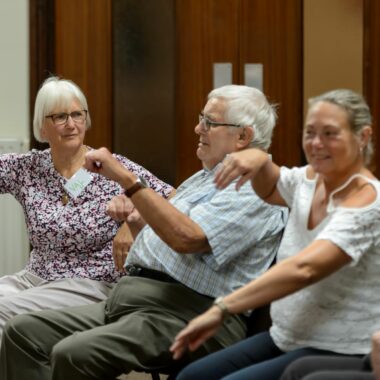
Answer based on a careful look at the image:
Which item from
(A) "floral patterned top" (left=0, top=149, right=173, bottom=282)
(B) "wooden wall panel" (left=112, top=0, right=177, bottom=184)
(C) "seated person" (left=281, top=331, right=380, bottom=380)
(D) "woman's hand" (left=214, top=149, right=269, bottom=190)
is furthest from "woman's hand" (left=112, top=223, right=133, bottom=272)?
(B) "wooden wall panel" (left=112, top=0, right=177, bottom=184)

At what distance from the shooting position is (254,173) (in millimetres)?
2301

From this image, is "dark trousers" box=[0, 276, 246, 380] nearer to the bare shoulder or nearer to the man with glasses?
the man with glasses

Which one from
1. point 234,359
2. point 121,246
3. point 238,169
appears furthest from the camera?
point 121,246

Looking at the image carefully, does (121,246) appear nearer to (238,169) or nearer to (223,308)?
(238,169)

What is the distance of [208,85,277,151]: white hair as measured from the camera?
2.79m

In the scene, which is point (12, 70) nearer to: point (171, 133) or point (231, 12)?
point (171, 133)

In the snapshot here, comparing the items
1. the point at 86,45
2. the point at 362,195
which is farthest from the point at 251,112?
the point at 86,45

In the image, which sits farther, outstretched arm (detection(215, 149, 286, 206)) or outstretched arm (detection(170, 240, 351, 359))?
outstretched arm (detection(215, 149, 286, 206))

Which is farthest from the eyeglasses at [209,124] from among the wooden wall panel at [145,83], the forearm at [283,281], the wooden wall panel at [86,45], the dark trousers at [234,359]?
the wooden wall panel at [86,45]

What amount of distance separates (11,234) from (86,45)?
3.25 feet

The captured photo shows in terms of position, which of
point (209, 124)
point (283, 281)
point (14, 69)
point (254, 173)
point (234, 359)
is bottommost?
point (234, 359)

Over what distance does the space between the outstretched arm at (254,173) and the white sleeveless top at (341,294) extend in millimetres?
155

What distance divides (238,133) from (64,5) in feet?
6.22

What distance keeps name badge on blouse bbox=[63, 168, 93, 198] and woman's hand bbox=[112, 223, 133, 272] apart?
26 centimetres
